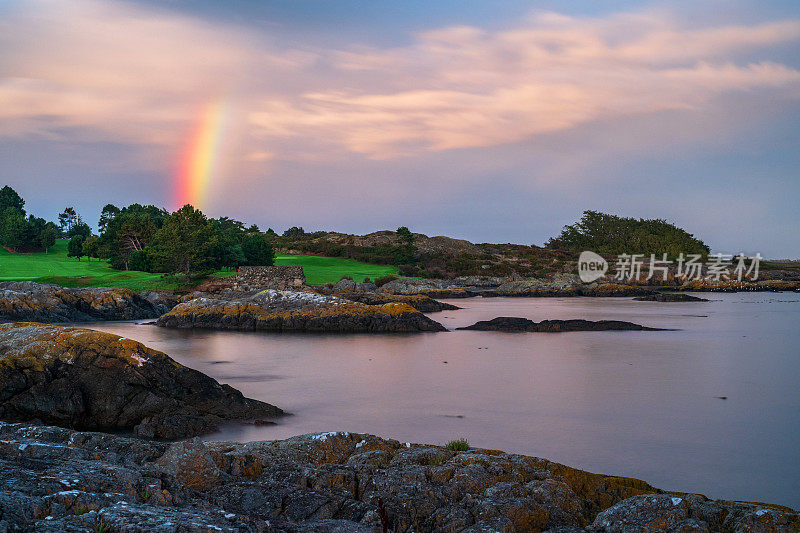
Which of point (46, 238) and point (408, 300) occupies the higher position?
point (46, 238)

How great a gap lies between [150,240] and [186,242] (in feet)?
91.3

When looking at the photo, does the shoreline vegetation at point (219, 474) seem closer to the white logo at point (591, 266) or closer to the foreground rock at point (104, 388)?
the foreground rock at point (104, 388)

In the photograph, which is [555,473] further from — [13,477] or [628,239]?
[628,239]

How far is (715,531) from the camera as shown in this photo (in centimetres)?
475

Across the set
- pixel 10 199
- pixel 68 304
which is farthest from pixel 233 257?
pixel 10 199

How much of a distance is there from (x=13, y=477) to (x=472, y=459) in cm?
388

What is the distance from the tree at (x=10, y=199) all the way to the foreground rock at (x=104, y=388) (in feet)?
410

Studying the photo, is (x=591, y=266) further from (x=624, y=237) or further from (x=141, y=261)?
(x=141, y=261)

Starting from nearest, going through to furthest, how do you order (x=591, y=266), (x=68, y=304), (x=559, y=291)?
(x=68, y=304), (x=559, y=291), (x=591, y=266)

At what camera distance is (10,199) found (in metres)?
121

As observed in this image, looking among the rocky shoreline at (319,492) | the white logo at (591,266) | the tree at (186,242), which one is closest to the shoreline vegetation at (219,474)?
the rocky shoreline at (319,492)

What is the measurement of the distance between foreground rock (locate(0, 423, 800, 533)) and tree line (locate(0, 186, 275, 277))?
1835 inches

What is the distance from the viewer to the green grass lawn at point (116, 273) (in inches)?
1919

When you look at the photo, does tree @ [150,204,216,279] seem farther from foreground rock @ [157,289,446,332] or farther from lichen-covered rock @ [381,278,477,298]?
foreground rock @ [157,289,446,332]
